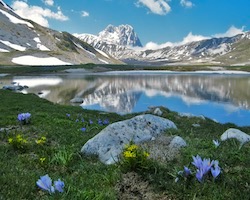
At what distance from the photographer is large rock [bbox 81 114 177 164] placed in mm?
9021

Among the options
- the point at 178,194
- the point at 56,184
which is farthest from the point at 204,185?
the point at 56,184

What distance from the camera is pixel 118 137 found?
985cm

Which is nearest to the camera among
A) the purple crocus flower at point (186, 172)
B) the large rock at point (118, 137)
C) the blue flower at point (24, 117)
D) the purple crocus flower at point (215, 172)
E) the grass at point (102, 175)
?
the grass at point (102, 175)

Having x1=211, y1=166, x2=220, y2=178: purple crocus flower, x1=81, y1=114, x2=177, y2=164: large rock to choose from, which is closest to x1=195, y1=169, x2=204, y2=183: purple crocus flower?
x1=211, y1=166, x2=220, y2=178: purple crocus flower

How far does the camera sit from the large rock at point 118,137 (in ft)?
29.6

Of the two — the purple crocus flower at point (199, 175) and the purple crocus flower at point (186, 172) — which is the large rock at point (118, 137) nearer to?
the purple crocus flower at point (186, 172)

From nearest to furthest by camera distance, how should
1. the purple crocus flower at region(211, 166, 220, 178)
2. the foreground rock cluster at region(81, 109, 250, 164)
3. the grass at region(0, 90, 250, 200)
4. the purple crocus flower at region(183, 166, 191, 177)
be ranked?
the grass at region(0, 90, 250, 200), the purple crocus flower at region(211, 166, 220, 178), the purple crocus flower at region(183, 166, 191, 177), the foreground rock cluster at region(81, 109, 250, 164)

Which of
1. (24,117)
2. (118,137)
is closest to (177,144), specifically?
(118,137)

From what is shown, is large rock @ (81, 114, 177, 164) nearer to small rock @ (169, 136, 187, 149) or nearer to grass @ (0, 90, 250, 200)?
grass @ (0, 90, 250, 200)

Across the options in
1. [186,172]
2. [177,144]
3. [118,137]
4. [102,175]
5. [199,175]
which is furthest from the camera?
[118,137]

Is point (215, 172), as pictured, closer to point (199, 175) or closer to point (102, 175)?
point (199, 175)

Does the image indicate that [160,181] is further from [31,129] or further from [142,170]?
[31,129]

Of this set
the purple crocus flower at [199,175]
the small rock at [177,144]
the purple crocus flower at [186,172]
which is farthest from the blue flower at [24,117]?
the purple crocus flower at [199,175]

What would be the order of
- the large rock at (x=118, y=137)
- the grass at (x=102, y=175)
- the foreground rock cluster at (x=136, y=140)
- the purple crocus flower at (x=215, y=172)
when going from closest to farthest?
1. the grass at (x=102, y=175)
2. the purple crocus flower at (x=215, y=172)
3. the foreground rock cluster at (x=136, y=140)
4. the large rock at (x=118, y=137)
